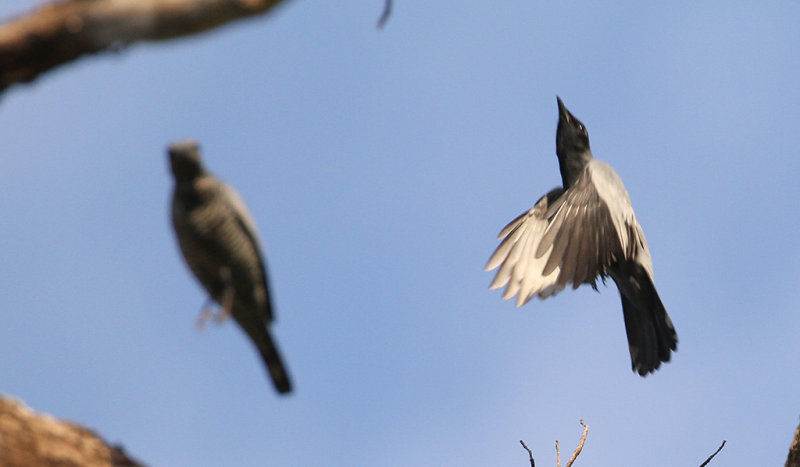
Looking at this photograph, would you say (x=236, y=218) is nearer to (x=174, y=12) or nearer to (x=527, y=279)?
(x=174, y=12)

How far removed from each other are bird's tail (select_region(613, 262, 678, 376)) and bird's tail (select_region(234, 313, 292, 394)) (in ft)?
12.7

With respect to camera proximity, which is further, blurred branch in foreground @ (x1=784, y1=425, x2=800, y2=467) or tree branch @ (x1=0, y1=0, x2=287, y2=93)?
blurred branch in foreground @ (x1=784, y1=425, x2=800, y2=467)

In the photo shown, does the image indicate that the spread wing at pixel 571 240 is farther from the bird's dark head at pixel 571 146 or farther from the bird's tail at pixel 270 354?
the bird's tail at pixel 270 354

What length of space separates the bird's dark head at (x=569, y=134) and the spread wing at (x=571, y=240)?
1.75 ft

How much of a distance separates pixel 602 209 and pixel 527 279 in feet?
2.55

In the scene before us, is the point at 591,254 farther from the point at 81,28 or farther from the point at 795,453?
the point at 81,28

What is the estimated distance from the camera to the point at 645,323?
6.85 metres

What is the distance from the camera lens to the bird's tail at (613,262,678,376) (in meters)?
6.61

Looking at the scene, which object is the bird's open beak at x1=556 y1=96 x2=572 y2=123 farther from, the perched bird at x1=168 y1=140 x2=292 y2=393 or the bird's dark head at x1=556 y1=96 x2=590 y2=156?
the perched bird at x1=168 y1=140 x2=292 y2=393

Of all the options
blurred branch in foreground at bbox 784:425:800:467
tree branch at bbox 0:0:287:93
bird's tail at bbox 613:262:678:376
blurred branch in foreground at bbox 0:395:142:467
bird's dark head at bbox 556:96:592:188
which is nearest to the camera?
tree branch at bbox 0:0:287:93

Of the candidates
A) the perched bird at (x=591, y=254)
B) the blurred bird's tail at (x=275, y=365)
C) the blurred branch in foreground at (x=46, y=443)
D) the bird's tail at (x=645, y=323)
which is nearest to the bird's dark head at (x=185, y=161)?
the blurred bird's tail at (x=275, y=365)

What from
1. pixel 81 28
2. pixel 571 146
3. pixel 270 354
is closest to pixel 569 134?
pixel 571 146

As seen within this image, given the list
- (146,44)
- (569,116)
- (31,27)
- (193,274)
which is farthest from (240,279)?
(569,116)

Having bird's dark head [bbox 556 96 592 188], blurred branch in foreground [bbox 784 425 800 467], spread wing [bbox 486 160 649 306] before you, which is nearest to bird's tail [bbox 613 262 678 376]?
spread wing [bbox 486 160 649 306]
